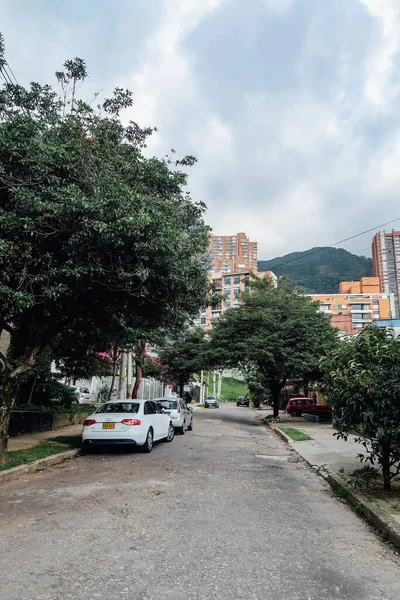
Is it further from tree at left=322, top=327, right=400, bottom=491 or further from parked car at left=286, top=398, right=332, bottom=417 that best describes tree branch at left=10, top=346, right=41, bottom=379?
→ parked car at left=286, top=398, right=332, bottom=417

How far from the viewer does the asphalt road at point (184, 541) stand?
3.62 metres

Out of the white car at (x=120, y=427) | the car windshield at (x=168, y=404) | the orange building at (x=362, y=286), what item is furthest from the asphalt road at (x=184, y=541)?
the orange building at (x=362, y=286)

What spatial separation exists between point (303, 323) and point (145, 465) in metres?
18.6

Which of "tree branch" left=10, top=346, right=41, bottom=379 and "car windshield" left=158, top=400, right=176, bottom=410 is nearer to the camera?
"tree branch" left=10, top=346, right=41, bottom=379

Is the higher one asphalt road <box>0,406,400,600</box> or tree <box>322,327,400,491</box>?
tree <box>322,327,400,491</box>

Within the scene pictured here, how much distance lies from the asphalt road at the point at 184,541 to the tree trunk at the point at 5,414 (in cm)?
112

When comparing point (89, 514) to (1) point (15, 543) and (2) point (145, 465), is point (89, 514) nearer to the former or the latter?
(1) point (15, 543)

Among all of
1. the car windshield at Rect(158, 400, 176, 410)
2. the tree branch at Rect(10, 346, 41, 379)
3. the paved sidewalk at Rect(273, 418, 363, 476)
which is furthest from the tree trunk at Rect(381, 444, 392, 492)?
the car windshield at Rect(158, 400, 176, 410)

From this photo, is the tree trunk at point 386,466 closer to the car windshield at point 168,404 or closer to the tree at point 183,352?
the car windshield at point 168,404

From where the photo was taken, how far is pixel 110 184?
756cm

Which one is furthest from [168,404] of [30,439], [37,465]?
[37,465]

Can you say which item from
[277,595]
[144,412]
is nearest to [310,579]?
[277,595]

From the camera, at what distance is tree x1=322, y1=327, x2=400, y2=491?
646 centimetres

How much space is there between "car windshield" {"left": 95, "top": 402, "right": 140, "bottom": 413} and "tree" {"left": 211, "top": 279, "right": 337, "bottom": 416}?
47.1 ft
